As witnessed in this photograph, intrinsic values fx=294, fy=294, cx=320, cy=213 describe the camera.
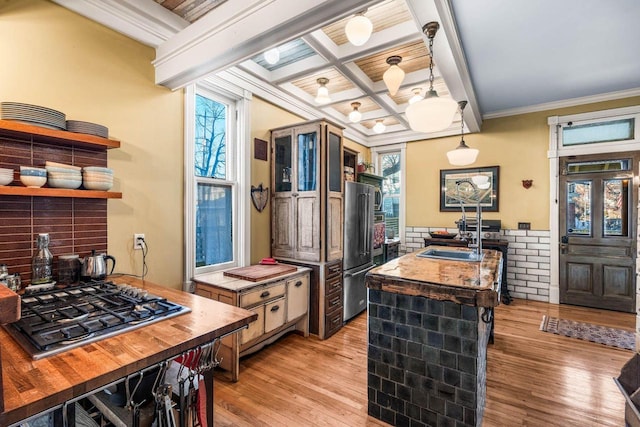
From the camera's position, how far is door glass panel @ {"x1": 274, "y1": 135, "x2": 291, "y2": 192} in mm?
3285

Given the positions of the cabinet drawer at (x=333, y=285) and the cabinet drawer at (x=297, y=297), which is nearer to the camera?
the cabinet drawer at (x=297, y=297)

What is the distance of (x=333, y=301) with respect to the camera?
3182 mm

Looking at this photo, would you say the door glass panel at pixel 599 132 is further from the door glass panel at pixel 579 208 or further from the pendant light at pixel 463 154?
the pendant light at pixel 463 154

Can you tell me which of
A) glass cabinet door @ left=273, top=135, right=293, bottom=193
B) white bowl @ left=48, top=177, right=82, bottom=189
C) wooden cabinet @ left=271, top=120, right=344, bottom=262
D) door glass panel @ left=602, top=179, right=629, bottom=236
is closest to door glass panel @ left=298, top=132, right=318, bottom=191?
wooden cabinet @ left=271, top=120, right=344, bottom=262

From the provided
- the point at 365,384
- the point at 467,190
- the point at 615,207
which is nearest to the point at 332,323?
the point at 365,384

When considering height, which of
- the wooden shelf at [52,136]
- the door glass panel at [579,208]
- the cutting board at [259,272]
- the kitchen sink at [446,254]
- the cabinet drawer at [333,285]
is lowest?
the cabinet drawer at [333,285]

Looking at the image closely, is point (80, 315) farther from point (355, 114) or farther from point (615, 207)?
point (615, 207)

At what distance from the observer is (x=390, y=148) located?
5.45 meters

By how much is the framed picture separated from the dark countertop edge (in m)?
3.08

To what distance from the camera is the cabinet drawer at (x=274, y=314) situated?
2.57 meters

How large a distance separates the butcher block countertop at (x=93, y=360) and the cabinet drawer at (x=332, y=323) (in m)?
1.86

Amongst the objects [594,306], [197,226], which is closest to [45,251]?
[197,226]

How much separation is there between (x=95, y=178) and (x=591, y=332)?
474cm

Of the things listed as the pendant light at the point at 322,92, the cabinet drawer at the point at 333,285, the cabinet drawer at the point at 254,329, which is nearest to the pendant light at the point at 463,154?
the pendant light at the point at 322,92
